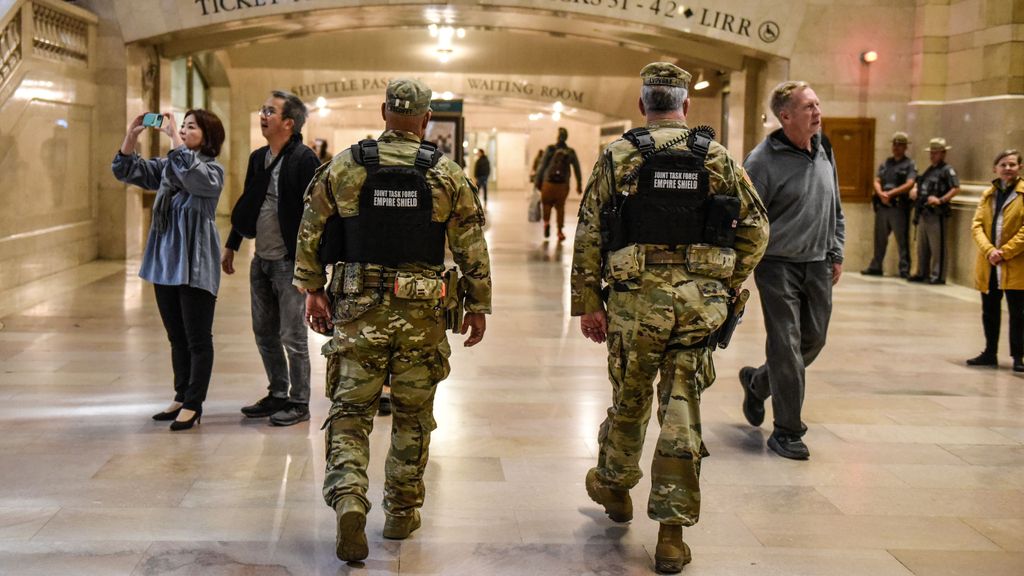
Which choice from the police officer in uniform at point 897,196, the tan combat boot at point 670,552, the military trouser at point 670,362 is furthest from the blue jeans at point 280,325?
the police officer in uniform at point 897,196

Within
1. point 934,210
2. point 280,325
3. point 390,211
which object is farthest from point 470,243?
point 934,210

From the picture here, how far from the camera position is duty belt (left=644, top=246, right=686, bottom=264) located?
450 cm

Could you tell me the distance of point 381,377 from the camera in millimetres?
4555

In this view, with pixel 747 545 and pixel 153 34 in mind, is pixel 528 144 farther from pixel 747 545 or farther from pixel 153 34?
pixel 747 545

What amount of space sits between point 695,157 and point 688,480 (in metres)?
1.18

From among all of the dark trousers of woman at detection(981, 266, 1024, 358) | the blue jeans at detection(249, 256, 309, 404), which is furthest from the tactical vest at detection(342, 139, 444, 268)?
the dark trousers of woman at detection(981, 266, 1024, 358)

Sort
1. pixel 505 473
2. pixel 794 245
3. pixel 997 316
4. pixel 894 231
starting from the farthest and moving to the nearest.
Answer: pixel 894 231
pixel 997 316
pixel 794 245
pixel 505 473

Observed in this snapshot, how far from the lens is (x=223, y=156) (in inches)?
1011

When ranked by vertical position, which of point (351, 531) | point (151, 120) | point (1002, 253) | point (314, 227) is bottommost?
point (351, 531)

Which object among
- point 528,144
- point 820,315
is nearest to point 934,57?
point 820,315

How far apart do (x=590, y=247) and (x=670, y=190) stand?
1.20ft

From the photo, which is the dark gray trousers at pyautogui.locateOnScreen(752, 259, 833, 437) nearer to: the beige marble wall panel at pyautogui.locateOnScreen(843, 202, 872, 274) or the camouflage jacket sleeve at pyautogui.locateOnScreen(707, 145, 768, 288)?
the camouflage jacket sleeve at pyautogui.locateOnScreen(707, 145, 768, 288)

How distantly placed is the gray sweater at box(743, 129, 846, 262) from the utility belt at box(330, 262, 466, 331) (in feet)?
6.93

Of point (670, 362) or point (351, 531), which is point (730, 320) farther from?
point (351, 531)
